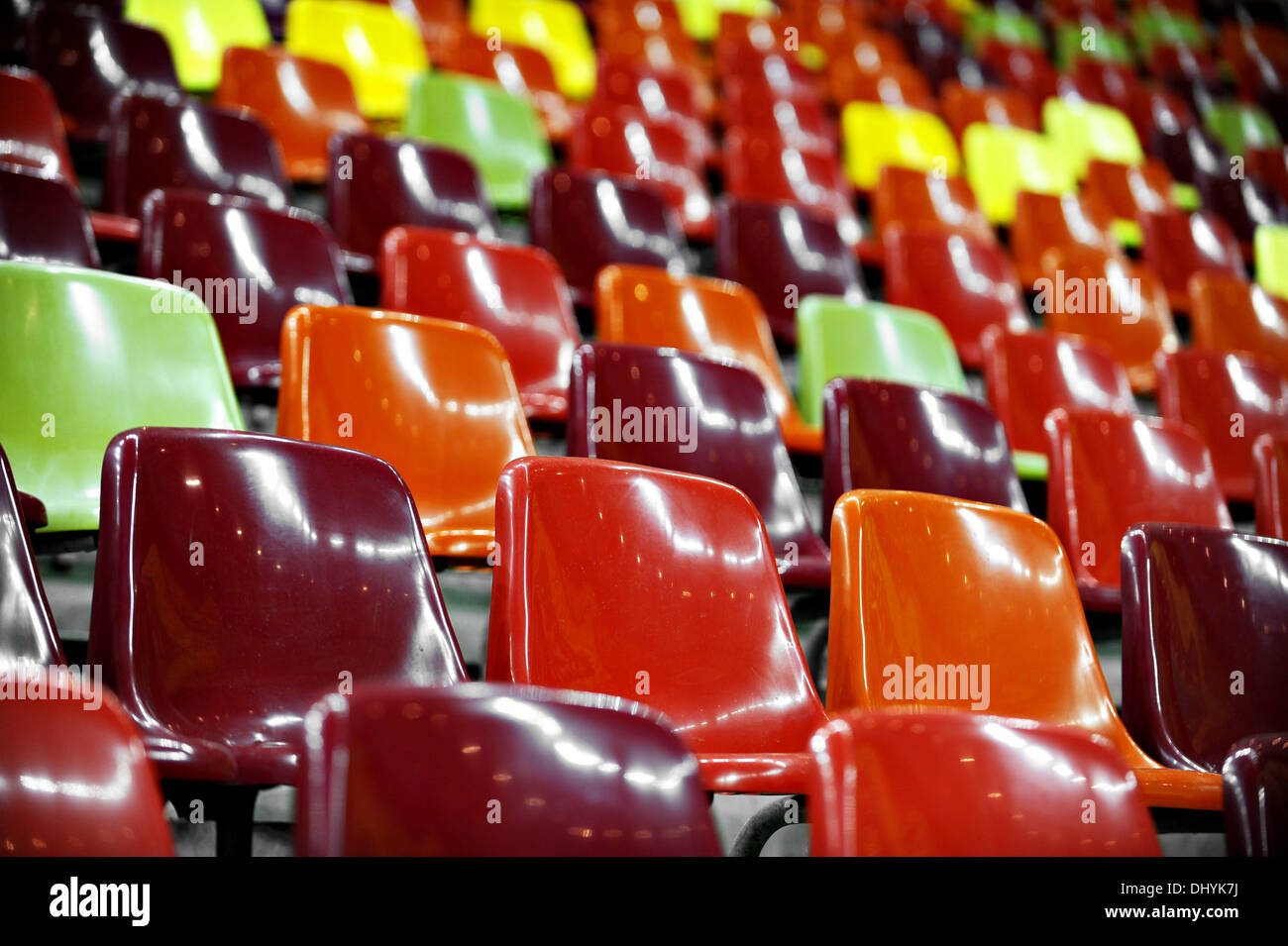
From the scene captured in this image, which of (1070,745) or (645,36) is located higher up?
(645,36)

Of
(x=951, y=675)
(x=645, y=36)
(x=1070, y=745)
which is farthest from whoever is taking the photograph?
(x=645, y=36)

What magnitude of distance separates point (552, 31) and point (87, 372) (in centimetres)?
210

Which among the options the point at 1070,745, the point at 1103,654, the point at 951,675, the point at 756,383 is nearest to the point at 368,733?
the point at 1070,745

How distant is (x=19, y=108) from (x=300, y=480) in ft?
3.05

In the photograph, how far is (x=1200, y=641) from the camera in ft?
3.49

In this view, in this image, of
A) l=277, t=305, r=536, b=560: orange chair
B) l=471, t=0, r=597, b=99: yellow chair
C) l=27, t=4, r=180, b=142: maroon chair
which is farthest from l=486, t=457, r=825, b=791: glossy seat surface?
l=471, t=0, r=597, b=99: yellow chair

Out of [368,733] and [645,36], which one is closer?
[368,733]

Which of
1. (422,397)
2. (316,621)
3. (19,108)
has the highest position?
(19,108)

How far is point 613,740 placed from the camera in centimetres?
51

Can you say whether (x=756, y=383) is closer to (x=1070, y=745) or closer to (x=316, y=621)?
(x=316, y=621)

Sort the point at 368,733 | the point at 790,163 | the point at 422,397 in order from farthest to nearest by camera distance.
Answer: the point at 790,163 → the point at 422,397 → the point at 368,733

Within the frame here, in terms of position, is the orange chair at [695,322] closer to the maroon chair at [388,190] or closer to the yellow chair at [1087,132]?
the maroon chair at [388,190]

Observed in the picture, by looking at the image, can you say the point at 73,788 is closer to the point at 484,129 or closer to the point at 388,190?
the point at 388,190

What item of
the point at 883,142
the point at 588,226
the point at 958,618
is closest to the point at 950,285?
the point at 588,226
